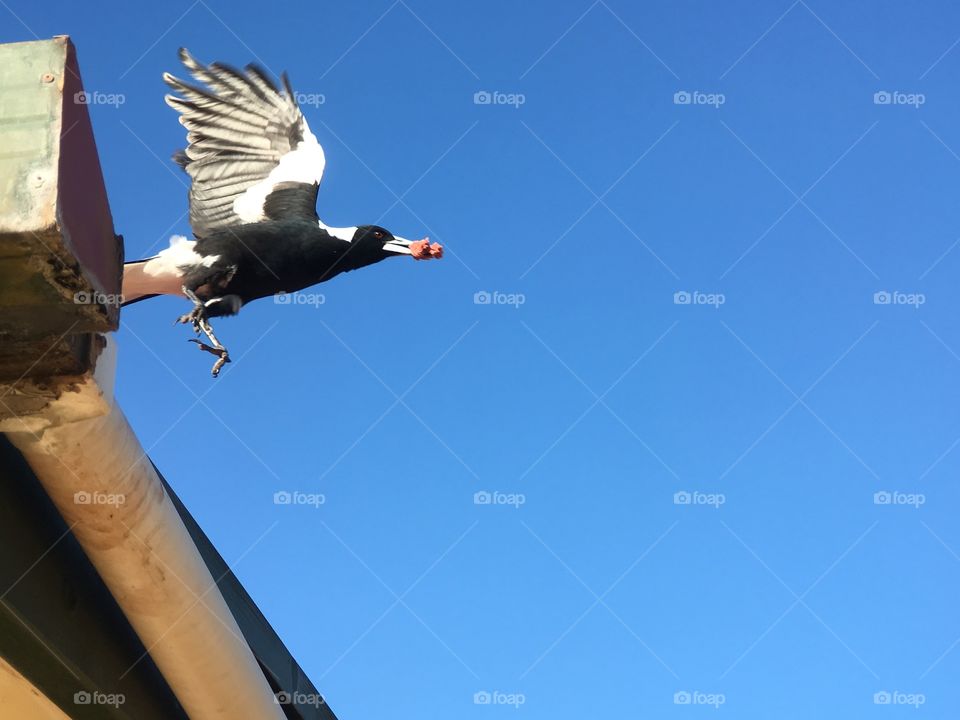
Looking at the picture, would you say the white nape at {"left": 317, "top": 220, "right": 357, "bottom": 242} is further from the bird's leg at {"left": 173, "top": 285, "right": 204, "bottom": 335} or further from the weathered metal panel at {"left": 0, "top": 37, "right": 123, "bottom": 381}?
the weathered metal panel at {"left": 0, "top": 37, "right": 123, "bottom": 381}

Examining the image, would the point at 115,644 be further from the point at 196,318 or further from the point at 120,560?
the point at 196,318

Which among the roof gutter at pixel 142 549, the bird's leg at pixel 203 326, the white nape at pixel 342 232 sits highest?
the white nape at pixel 342 232

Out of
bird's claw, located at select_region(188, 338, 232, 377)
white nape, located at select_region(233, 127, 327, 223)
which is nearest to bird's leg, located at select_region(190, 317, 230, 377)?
bird's claw, located at select_region(188, 338, 232, 377)

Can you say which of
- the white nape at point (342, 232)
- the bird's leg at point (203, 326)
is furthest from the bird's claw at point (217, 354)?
the white nape at point (342, 232)

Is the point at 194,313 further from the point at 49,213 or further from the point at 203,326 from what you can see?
the point at 49,213

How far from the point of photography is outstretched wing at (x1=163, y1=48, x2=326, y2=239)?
334 centimetres

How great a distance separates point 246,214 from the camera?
129 inches

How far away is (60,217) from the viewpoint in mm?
1250

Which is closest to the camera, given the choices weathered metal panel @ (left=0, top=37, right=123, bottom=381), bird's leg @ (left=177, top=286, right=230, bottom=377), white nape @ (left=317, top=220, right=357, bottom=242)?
weathered metal panel @ (left=0, top=37, right=123, bottom=381)

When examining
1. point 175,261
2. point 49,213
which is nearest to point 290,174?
point 175,261

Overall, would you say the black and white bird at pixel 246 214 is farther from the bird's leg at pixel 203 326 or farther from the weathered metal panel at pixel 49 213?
the weathered metal panel at pixel 49 213

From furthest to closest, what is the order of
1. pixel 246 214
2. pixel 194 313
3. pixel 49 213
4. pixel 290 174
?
pixel 290 174 → pixel 246 214 → pixel 194 313 → pixel 49 213

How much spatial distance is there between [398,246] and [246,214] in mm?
550

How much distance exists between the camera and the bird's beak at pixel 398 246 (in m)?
3.34
